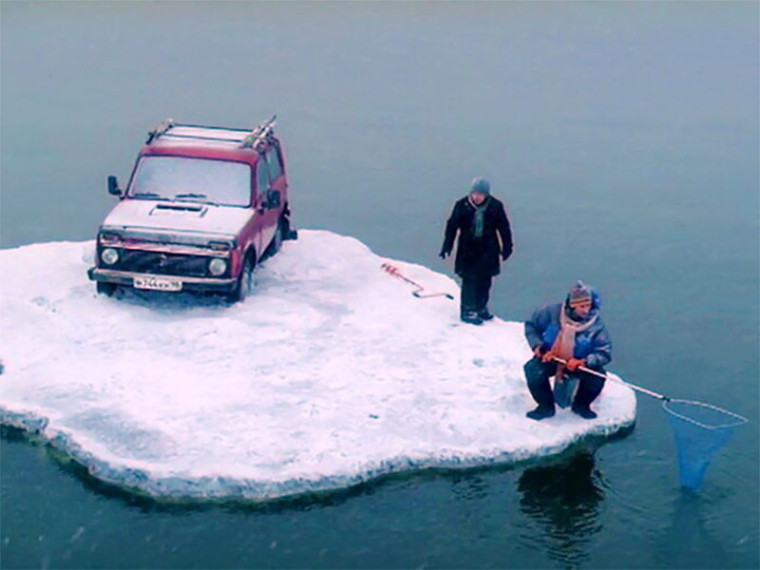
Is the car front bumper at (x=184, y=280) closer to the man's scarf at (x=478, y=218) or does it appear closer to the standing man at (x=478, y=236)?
the standing man at (x=478, y=236)

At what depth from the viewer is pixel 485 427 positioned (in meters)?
11.9

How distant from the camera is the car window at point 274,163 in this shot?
16.5 m

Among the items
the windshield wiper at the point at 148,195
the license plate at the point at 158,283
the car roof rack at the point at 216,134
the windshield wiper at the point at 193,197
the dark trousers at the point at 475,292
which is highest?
the car roof rack at the point at 216,134

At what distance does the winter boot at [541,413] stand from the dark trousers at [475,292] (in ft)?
8.64

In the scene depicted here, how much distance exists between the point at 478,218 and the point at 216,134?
4.53 meters

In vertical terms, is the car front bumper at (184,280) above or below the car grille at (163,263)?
below

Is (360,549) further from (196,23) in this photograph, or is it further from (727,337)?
(196,23)

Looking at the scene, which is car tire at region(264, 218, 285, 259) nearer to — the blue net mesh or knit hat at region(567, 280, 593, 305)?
knit hat at region(567, 280, 593, 305)

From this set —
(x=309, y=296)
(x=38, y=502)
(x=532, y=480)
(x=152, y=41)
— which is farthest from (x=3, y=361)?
(x=152, y=41)

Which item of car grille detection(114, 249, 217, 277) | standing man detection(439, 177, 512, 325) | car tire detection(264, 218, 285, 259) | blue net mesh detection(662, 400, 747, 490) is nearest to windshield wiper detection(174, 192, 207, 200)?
car grille detection(114, 249, 217, 277)

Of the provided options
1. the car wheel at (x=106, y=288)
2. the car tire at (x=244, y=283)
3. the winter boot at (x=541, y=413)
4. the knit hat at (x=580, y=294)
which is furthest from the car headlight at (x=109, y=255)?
the knit hat at (x=580, y=294)

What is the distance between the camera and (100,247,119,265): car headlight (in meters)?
14.4

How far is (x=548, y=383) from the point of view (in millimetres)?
12023

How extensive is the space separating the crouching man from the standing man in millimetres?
2228
